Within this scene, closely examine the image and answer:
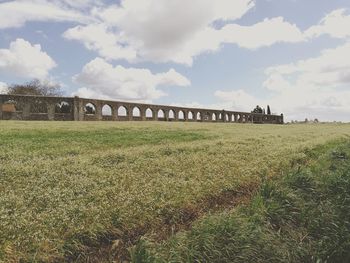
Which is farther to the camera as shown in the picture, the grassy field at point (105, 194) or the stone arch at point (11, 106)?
the stone arch at point (11, 106)

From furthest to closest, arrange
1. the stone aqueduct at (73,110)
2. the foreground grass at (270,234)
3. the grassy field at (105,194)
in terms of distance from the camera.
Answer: the stone aqueduct at (73,110) < the grassy field at (105,194) < the foreground grass at (270,234)

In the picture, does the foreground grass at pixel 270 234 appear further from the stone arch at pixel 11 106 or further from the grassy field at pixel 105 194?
the stone arch at pixel 11 106

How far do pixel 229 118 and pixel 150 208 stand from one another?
8319 centimetres

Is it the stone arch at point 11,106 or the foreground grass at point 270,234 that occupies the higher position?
the stone arch at point 11,106

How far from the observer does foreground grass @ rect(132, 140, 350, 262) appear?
5.30 metres

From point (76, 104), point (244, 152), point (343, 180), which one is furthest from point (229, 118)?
point (343, 180)

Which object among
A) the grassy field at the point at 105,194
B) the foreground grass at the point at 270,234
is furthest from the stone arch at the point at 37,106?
the foreground grass at the point at 270,234

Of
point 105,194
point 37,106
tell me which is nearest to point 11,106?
point 37,106

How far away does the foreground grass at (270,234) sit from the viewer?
5297 mm

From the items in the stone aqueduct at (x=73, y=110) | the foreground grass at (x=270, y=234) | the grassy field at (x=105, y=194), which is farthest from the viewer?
the stone aqueduct at (x=73, y=110)

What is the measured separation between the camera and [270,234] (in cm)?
595

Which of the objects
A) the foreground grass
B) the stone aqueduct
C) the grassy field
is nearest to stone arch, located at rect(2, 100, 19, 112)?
the stone aqueduct

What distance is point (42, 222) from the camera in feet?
20.6

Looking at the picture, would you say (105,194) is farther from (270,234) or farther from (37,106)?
(37,106)
